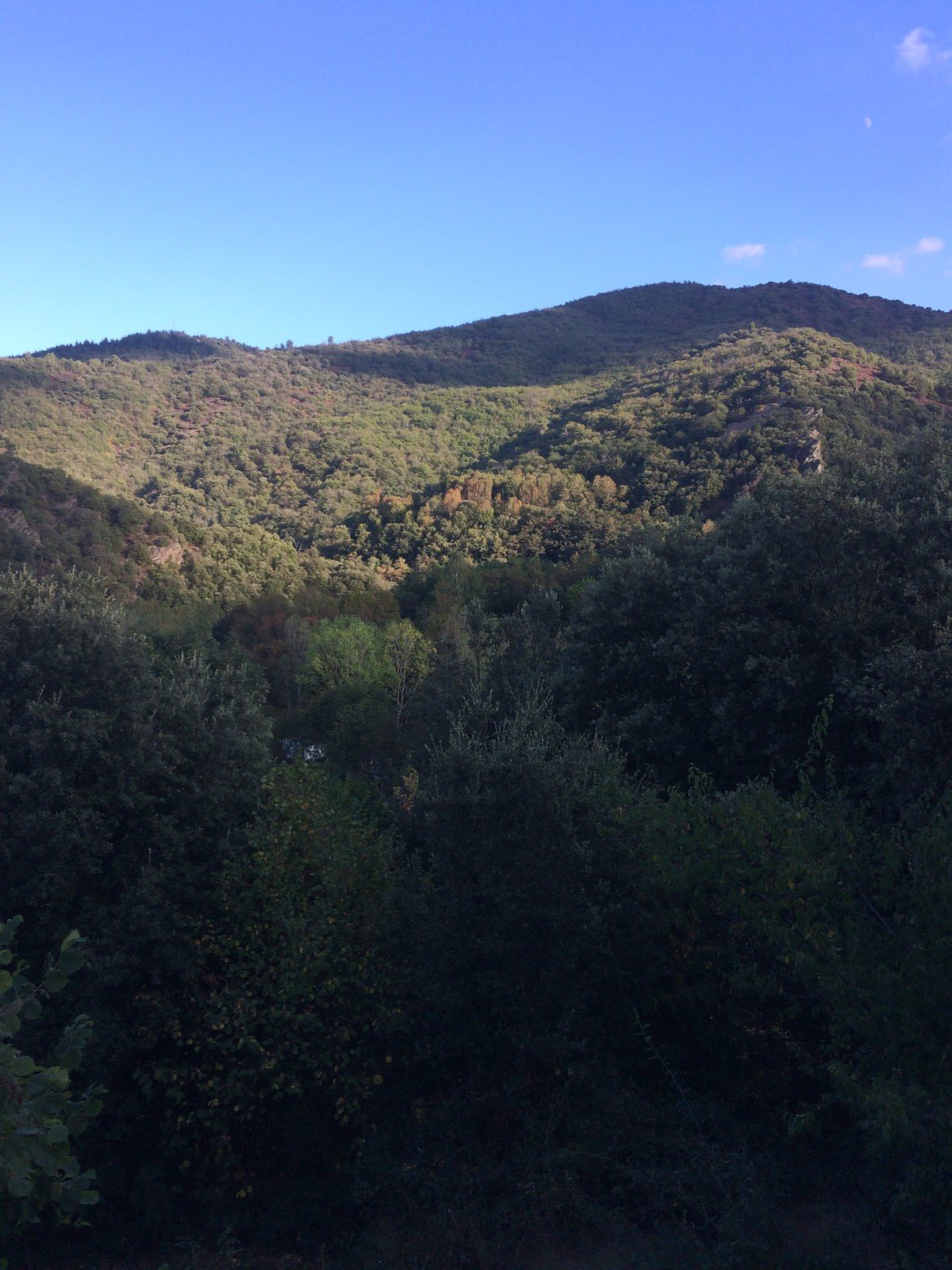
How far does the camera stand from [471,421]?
331 feet

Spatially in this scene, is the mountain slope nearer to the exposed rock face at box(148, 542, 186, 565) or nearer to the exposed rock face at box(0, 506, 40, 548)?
the exposed rock face at box(148, 542, 186, 565)

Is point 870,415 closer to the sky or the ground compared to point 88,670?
closer to the sky

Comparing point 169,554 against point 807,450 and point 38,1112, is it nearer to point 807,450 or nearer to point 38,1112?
point 807,450

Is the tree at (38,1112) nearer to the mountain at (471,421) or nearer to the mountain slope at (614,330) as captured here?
the mountain at (471,421)

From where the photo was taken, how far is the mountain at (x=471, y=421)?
166 feet

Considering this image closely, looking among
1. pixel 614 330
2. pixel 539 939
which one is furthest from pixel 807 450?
pixel 614 330

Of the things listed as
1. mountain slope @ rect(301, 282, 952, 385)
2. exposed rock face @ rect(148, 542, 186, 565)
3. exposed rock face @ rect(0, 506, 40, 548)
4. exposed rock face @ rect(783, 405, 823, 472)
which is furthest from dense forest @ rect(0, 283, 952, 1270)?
mountain slope @ rect(301, 282, 952, 385)

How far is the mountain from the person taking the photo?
50469mm

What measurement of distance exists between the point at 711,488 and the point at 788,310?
264ft

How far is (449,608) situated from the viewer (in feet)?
125

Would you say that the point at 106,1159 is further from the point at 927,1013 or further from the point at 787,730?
the point at 787,730

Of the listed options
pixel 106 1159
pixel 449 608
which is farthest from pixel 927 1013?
pixel 449 608

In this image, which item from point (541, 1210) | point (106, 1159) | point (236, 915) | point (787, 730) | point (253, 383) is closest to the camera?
point (541, 1210)

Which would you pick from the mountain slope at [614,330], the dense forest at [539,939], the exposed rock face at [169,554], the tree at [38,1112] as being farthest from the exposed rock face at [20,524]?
the mountain slope at [614,330]
